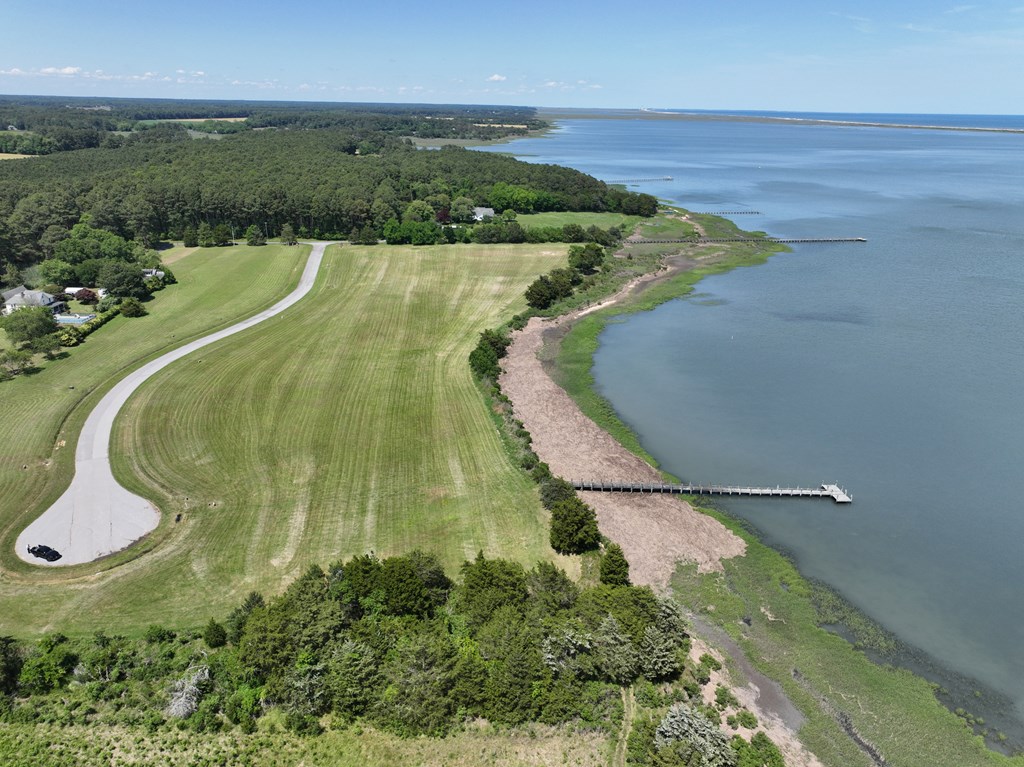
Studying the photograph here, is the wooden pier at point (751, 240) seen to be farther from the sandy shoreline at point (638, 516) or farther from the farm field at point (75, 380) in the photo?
the sandy shoreline at point (638, 516)

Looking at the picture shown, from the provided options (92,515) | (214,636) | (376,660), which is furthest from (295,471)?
(376,660)

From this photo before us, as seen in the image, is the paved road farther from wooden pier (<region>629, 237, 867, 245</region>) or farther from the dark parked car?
wooden pier (<region>629, 237, 867, 245</region>)

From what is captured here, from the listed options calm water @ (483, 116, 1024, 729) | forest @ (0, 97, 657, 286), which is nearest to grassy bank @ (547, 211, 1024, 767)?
calm water @ (483, 116, 1024, 729)

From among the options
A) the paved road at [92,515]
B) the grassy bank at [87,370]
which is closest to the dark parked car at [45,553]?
the paved road at [92,515]

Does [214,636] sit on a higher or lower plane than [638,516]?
higher

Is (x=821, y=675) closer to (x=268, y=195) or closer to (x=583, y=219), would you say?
(x=268, y=195)

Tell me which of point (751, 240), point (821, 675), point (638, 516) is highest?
point (751, 240)
